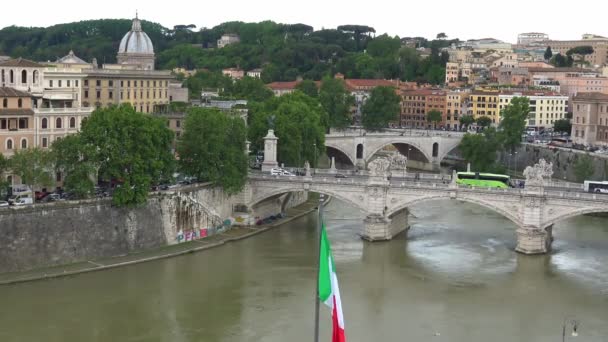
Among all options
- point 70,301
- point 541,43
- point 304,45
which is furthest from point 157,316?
point 541,43

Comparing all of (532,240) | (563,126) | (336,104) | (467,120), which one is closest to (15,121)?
(532,240)

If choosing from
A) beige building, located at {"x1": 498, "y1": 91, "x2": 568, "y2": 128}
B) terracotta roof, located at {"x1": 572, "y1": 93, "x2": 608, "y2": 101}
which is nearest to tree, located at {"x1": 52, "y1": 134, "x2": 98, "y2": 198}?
terracotta roof, located at {"x1": 572, "y1": 93, "x2": 608, "y2": 101}

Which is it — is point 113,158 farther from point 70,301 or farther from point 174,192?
point 70,301

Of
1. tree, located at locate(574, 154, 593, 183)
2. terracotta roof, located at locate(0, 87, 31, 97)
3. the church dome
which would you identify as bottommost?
tree, located at locate(574, 154, 593, 183)

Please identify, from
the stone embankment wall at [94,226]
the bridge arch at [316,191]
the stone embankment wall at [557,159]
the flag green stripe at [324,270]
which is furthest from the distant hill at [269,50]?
the flag green stripe at [324,270]

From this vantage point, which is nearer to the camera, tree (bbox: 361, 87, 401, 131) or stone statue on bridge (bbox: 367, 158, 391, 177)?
stone statue on bridge (bbox: 367, 158, 391, 177)

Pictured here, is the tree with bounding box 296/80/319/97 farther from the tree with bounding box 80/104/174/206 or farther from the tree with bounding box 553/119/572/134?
the tree with bounding box 80/104/174/206

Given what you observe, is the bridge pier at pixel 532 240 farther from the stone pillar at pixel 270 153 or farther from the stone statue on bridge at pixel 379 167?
the stone pillar at pixel 270 153
